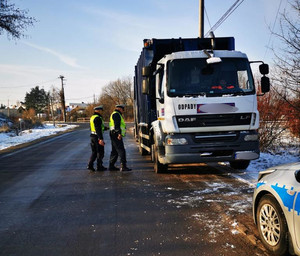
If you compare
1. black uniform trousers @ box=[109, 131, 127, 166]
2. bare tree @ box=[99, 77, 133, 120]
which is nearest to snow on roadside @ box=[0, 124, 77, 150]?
black uniform trousers @ box=[109, 131, 127, 166]

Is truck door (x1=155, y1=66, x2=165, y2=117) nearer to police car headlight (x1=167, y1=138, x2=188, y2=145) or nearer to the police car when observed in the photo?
police car headlight (x1=167, y1=138, x2=188, y2=145)

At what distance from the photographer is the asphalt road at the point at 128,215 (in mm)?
3320

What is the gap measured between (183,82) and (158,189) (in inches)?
94.8

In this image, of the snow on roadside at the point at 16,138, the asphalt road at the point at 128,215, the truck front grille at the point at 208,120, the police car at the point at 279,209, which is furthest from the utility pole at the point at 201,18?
the police car at the point at 279,209

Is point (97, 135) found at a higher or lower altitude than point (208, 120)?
lower

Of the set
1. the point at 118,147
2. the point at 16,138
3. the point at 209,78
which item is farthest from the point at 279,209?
the point at 16,138

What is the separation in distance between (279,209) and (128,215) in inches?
87.5

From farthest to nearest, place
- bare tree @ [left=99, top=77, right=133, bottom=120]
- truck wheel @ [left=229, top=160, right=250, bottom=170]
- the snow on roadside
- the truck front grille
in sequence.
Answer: bare tree @ [left=99, top=77, right=133, bottom=120], the snow on roadside, truck wheel @ [left=229, top=160, right=250, bottom=170], the truck front grille

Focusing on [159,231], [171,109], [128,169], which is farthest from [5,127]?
[159,231]

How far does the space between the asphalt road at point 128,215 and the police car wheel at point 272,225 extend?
0.46ft

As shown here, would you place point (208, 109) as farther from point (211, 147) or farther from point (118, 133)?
point (118, 133)

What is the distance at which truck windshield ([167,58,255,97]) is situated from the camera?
6.37 m

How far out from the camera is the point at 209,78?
6484 millimetres

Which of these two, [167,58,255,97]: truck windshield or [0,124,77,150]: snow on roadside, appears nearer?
[167,58,255,97]: truck windshield
